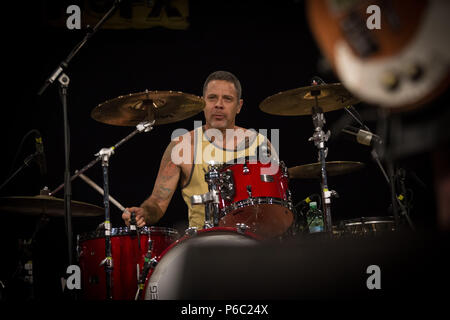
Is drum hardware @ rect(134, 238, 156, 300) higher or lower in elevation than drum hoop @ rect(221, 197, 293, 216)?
lower

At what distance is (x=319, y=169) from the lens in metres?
3.86

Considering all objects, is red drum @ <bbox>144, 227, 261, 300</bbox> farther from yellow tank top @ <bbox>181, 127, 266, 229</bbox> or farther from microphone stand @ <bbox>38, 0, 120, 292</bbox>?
yellow tank top @ <bbox>181, 127, 266, 229</bbox>

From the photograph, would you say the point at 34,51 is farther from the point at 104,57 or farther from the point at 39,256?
the point at 39,256

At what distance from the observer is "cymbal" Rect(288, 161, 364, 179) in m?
3.82

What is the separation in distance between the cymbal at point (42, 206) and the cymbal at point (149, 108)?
664 millimetres

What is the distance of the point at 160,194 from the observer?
12.4ft

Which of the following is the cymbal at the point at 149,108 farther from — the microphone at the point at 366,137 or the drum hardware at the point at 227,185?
the microphone at the point at 366,137

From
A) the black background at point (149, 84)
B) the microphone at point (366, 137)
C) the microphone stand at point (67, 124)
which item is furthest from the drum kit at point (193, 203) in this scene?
the black background at point (149, 84)

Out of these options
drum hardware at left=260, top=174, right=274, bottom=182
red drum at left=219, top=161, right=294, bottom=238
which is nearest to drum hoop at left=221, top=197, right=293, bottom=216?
red drum at left=219, top=161, right=294, bottom=238

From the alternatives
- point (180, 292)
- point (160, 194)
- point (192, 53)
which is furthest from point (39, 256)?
point (180, 292)

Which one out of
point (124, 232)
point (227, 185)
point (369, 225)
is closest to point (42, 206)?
point (124, 232)

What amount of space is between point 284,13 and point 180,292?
3.75 metres

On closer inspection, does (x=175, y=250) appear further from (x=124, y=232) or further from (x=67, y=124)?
(x=67, y=124)
